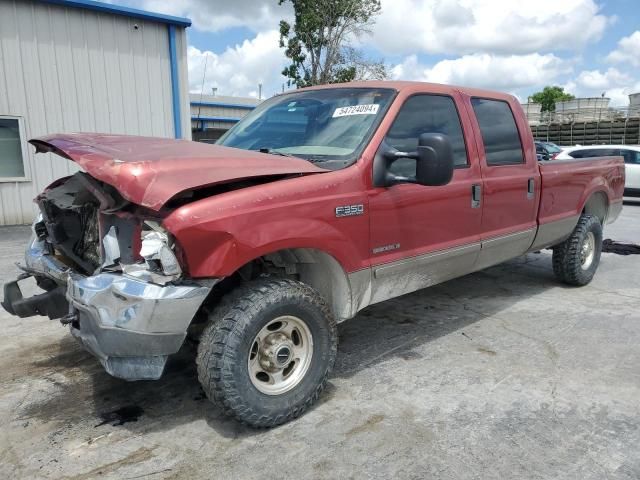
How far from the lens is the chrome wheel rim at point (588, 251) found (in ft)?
19.7

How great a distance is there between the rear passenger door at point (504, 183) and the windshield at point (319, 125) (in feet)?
3.71

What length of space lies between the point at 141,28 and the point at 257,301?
10469mm

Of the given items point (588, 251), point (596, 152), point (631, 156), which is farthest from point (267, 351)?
point (631, 156)

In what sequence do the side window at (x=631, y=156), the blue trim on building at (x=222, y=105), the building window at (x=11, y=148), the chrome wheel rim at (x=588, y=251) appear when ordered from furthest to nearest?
the blue trim on building at (x=222, y=105)
the side window at (x=631, y=156)
the building window at (x=11, y=148)
the chrome wheel rim at (x=588, y=251)

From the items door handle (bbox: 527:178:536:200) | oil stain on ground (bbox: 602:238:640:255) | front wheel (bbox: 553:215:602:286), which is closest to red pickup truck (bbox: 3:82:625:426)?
door handle (bbox: 527:178:536:200)

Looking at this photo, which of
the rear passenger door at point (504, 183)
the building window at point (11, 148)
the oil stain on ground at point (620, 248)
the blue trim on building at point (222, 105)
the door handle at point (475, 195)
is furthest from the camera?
the blue trim on building at point (222, 105)

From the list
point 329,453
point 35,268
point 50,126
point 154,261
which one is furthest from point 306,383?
point 50,126

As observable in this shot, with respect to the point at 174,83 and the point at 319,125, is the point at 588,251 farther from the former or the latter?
the point at 174,83

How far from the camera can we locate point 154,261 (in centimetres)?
264

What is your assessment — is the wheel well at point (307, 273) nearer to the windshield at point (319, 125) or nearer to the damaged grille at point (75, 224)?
the windshield at point (319, 125)

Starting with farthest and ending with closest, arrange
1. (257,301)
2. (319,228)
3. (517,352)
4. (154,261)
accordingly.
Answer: (517,352) < (319,228) < (257,301) < (154,261)

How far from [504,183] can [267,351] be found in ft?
8.59

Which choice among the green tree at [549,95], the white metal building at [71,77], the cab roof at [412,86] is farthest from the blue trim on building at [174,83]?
the green tree at [549,95]

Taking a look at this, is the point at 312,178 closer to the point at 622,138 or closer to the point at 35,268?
the point at 35,268
